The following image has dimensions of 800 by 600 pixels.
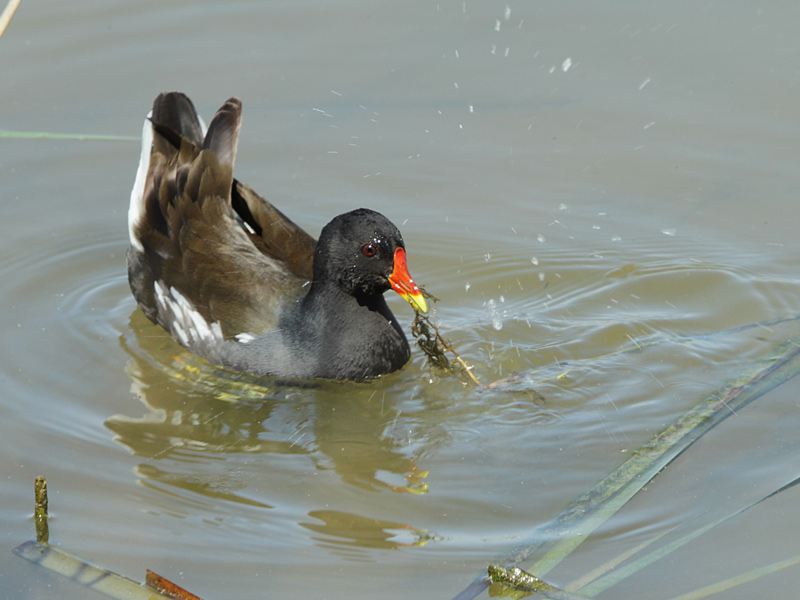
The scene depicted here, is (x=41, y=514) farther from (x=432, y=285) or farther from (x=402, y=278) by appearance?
(x=432, y=285)

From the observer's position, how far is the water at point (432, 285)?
3.77m

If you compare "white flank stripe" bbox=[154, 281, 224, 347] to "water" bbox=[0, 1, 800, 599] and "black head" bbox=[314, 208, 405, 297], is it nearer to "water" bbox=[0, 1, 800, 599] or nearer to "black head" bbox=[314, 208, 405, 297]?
"water" bbox=[0, 1, 800, 599]

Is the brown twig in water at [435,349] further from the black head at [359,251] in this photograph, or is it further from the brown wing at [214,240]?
the brown wing at [214,240]

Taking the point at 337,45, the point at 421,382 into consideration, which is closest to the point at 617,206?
the point at 421,382

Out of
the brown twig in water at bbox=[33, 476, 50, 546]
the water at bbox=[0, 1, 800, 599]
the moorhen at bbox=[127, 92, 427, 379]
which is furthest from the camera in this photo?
the moorhen at bbox=[127, 92, 427, 379]

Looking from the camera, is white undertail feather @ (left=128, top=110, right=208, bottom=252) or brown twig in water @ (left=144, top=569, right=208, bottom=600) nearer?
brown twig in water @ (left=144, top=569, right=208, bottom=600)

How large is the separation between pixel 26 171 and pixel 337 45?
2439 millimetres

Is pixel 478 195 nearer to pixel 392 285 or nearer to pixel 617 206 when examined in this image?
pixel 617 206

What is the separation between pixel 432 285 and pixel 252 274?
46.6 inches

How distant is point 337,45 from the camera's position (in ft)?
25.2

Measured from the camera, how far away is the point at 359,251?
4824mm

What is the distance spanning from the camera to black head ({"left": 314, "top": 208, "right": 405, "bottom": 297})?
478 centimetres

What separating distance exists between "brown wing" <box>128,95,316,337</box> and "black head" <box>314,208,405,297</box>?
37 cm

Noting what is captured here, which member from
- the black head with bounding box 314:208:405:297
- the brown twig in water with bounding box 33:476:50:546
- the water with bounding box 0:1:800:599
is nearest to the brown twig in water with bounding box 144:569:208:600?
the water with bounding box 0:1:800:599
